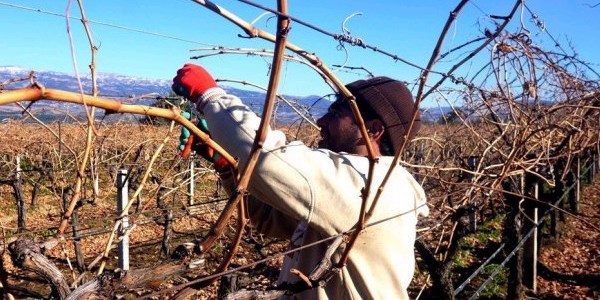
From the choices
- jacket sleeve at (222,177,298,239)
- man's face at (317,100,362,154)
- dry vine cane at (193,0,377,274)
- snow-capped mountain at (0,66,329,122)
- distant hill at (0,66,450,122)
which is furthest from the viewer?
jacket sleeve at (222,177,298,239)

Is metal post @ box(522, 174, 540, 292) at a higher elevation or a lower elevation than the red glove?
lower

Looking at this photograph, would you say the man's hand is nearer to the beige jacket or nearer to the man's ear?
the beige jacket

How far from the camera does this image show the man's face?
66.2 inches

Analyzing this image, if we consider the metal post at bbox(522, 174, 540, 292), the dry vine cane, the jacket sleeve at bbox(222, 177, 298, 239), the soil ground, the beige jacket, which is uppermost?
the dry vine cane

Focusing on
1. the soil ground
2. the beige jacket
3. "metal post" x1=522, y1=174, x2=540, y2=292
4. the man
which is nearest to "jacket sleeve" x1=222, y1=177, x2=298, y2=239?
the man

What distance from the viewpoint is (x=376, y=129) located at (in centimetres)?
174

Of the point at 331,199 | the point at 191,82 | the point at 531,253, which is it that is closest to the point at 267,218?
the point at 331,199

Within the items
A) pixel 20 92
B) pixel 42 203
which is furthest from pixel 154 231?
pixel 20 92

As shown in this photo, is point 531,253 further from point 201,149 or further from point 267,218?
point 201,149

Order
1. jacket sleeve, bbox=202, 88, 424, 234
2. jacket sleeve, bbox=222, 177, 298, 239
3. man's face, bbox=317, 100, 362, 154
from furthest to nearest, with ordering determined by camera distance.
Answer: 1. jacket sleeve, bbox=222, 177, 298, 239
2. man's face, bbox=317, 100, 362, 154
3. jacket sleeve, bbox=202, 88, 424, 234

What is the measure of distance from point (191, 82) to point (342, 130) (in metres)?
0.56

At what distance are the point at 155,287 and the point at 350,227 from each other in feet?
1.91

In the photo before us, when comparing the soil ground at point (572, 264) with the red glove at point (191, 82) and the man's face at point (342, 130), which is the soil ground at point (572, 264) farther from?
the red glove at point (191, 82)

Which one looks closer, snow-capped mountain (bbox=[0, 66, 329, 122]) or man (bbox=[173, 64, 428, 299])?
man (bbox=[173, 64, 428, 299])
